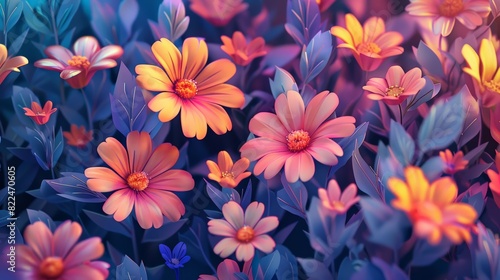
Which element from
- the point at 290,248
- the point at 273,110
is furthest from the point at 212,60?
the point at 290,248

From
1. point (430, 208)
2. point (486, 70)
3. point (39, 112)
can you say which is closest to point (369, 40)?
point (486, 70)

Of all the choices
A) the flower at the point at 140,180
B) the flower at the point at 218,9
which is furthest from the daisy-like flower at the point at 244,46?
the flower at the point at 140,180

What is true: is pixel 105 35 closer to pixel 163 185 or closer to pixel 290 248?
pixel 163 185

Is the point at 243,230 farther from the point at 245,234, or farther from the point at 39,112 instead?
the point at 39,112

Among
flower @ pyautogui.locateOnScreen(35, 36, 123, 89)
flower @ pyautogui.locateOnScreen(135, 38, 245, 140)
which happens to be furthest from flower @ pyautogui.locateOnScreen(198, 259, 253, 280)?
flower @ pyautogui.locateOnScreen(35, 36, 123, 89)

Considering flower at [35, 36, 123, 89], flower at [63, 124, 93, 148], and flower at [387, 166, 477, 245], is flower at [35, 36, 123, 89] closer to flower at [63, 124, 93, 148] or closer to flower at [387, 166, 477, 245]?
flower at [63, 124, 93, 148]

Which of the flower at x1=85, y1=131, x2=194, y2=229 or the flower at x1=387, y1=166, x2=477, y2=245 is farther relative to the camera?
the flower at x1=85, y1=131, x2=194, y2=229
